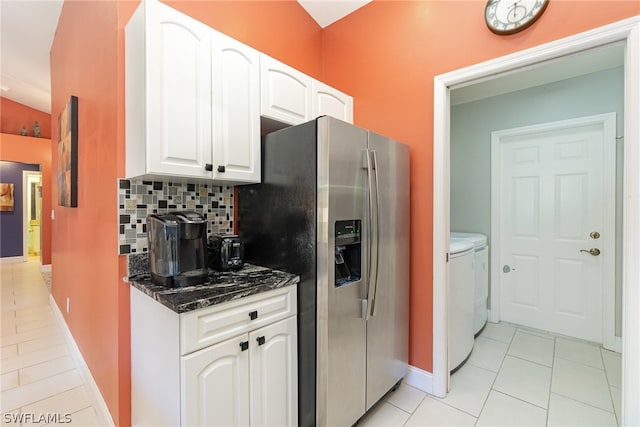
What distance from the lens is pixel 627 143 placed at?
1.41m

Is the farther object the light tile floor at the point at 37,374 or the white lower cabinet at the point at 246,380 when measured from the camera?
the light tile floor at the point at 37,374

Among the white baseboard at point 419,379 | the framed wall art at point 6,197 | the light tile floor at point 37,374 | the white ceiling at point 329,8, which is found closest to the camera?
the light tile floor at point 37,374

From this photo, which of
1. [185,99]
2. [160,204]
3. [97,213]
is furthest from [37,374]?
[185,99]

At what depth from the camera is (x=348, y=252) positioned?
5.63ft

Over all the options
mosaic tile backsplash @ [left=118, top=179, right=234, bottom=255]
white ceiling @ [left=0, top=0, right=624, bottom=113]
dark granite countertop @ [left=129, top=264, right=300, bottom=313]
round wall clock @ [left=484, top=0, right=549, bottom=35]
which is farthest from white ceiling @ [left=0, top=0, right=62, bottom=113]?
round wall clock @ [left=484, top=0, right=549, bottom=35]

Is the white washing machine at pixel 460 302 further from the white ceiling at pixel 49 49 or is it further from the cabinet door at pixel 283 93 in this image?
the cabinet door at pixel 283 93

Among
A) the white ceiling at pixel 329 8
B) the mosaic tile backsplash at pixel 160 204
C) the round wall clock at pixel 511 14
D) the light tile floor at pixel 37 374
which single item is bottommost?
the light tile floor at pixel 37 374

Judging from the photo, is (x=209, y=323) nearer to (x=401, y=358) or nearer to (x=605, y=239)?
(x=401, y=358)

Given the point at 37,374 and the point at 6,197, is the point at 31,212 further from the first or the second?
the point at 37,374

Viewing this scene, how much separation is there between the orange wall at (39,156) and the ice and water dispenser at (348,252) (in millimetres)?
6642

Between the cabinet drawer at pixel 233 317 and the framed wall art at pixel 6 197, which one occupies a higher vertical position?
the framed wall art at pixel 6 197

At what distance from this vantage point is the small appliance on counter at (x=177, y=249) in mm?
1314

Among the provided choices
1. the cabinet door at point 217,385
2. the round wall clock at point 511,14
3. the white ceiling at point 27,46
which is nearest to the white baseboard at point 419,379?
the cabinet door at point 217,385

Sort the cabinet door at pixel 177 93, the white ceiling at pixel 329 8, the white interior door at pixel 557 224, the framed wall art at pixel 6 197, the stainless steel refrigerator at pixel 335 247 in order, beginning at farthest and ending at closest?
the framed wall art at pixel 6 197 < the white interior door at pixel 557 224 < the white ceiling at pixel 329 8 < the stainless steel refrigerator at pixel 335 247 < the cabinet door at pixel 177 93
